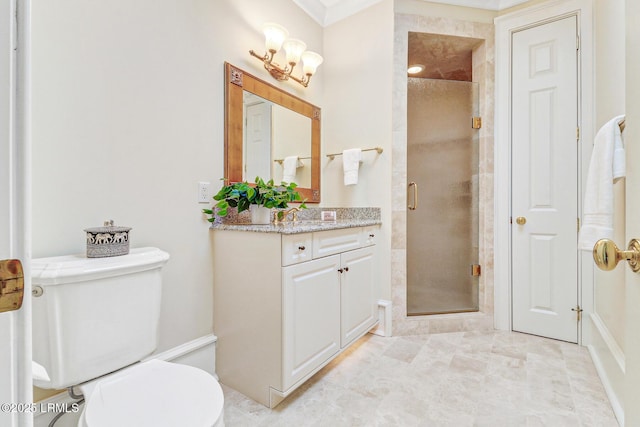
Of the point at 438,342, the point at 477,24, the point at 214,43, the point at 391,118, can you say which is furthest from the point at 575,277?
the point at 214,43

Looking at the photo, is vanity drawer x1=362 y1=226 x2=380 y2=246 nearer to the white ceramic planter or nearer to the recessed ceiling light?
the white ceramic planter

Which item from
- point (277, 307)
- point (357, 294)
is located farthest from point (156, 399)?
point (357, 294)

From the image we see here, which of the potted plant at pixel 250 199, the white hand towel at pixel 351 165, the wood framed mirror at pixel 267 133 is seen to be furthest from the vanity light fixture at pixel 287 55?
the potted plant at pixel 250 199

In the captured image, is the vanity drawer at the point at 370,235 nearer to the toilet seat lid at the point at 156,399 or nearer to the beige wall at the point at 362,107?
the beige wall at the point at 362,107

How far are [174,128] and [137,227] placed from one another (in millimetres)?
517

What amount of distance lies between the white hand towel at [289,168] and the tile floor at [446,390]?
129 cm

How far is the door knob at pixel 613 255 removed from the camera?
530mm

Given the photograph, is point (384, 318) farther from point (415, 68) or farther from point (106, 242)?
point (415, 68)

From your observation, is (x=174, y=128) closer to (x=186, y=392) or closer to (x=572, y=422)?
(x=186, y=392)

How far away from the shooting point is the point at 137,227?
1.33 meters

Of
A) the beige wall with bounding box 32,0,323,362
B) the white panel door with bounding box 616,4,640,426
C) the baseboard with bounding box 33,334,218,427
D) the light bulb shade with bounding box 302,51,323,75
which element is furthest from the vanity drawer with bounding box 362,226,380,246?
the white panel door with bounding box 616,4,640,426

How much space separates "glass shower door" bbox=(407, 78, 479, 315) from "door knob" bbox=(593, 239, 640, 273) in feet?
6.11

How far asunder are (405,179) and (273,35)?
53.1 inches

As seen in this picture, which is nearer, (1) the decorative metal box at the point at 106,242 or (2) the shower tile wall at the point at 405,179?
(1) the decorative metal box at the point at 106,242
